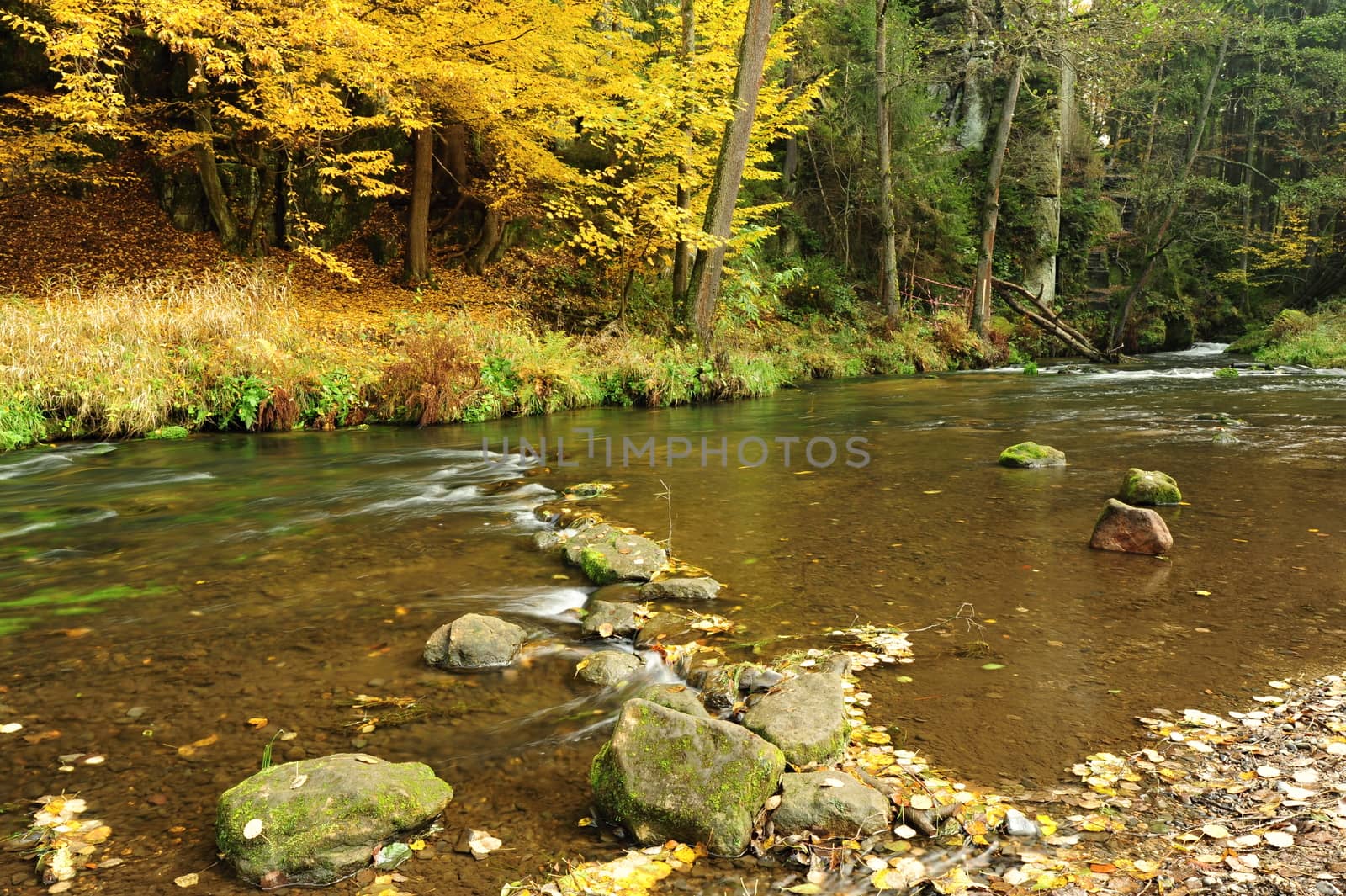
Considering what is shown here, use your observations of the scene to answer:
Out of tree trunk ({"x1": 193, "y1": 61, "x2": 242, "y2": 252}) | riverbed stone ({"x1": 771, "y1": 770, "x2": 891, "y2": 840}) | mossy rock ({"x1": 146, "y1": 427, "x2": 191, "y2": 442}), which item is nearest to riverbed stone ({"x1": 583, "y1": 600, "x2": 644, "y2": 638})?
riverbed stone ({"x1": 771, "y1": 770, "x2": 891, "y2": 840})

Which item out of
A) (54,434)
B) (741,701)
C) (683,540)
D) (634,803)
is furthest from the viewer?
(54,434)

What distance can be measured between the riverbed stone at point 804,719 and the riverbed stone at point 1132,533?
9.63 ft

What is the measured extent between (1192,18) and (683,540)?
17.9 metres

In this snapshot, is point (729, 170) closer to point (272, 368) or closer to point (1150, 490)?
point (272, 368)

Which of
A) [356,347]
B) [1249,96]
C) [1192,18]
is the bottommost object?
[356,347]

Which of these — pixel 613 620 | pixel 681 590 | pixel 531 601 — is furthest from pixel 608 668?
pixel 531 601

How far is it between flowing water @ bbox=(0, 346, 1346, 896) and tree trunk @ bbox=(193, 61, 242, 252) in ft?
29.0

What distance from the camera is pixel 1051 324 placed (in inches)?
947

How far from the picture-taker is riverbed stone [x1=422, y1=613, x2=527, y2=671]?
3.73 metres

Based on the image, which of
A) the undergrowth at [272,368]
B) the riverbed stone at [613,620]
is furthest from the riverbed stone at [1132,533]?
the undergrowth at [272,368]

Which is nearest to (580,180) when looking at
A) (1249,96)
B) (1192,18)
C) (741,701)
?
(1192,18)

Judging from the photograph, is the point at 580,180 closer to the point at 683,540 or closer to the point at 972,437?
the point at 972,437

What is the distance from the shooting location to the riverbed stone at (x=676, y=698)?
118 inches

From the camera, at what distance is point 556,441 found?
1019cm
